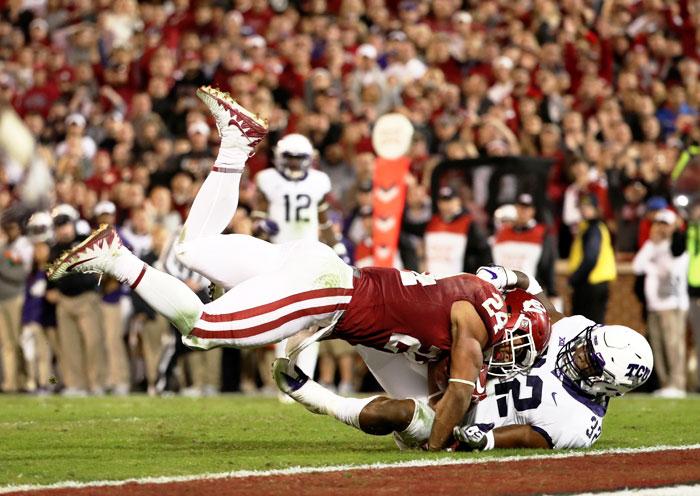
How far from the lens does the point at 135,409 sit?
10797 mm

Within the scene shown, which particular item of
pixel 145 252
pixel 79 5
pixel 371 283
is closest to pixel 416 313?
pixel 371 283

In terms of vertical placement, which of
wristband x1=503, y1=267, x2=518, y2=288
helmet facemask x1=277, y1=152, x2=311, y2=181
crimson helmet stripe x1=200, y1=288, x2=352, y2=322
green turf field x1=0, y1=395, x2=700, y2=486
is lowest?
green turf field x1=0, y1=395, x2=700, y2=486

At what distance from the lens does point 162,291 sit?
23.0ft

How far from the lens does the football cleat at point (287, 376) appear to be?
7.45 meters

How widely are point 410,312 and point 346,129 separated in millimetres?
8296

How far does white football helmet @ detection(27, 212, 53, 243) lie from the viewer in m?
13.8

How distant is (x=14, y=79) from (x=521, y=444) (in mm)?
11116

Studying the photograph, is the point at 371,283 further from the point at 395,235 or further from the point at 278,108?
the point at 278,108

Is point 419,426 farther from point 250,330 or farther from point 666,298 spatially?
point 666,298

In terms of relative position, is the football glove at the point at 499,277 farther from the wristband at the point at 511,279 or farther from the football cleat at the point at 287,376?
the football cleat at the point at 287,376

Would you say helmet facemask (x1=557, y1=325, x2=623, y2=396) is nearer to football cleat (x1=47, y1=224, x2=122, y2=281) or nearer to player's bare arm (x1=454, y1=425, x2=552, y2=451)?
player's bare arm (x1=454, y1=425, x2=552, y2=451)

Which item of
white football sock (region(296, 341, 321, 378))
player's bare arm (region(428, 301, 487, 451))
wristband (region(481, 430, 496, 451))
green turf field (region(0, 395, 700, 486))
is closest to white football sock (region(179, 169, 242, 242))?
green turf field (region(0, 395, 700, 486))

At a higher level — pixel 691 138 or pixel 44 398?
pixel 691 138

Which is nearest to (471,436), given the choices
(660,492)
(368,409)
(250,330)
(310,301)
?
(368,409)
